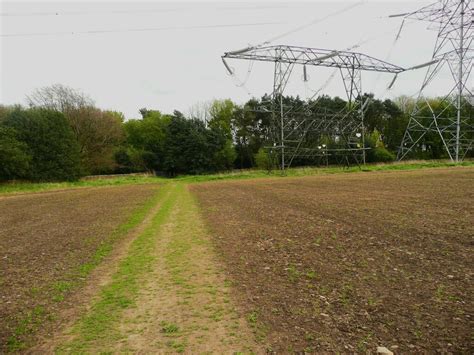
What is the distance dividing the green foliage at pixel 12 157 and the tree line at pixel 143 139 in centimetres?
11

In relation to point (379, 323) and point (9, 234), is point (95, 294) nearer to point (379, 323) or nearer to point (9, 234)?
point (379, 323)

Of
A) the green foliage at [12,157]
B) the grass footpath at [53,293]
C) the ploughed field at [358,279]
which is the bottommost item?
the grass footpath at [53,293]

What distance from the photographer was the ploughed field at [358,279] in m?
3.67

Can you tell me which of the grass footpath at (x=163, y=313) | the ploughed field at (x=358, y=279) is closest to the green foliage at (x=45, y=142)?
the ploughed field at (x=358, y=279)

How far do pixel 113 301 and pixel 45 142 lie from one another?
171 ft

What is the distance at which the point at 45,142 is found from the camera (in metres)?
49.6

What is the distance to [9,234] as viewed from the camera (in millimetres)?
11609

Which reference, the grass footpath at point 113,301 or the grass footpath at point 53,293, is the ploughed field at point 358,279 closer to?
the grass footpath at point 113,301

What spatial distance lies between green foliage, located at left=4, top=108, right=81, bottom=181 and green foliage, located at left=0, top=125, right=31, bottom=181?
1.69 metres

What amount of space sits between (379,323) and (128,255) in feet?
18.7

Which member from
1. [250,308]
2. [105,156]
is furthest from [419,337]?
[105,156]

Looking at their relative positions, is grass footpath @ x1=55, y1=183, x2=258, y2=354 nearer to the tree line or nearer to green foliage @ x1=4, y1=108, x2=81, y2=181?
the tree line

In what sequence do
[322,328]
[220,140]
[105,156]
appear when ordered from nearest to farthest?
[322,328] < [105,156] < [220,140]

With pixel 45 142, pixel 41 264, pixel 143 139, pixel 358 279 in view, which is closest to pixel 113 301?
pixel 41 264
